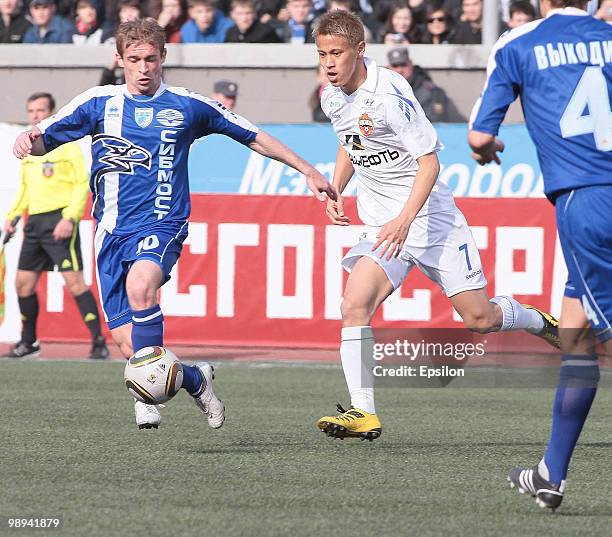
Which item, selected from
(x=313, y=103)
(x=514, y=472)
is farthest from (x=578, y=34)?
(x=313, y=103)

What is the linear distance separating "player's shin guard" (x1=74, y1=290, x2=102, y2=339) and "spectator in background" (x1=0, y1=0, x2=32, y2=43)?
20.4 feet

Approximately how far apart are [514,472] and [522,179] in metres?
8.57

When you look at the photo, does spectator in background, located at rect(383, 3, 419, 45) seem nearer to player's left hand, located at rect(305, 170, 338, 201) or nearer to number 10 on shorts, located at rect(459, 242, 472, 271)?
number 10 on shorts, located at rect(459, 242, 472, 271)

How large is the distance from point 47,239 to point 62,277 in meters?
0.82

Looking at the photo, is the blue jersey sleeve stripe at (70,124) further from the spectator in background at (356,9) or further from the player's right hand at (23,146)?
the spectator in background at (356,9)

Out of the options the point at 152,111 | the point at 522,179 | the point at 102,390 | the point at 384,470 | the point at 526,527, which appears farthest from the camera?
the point at 522,179

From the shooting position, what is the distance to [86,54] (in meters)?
17.5

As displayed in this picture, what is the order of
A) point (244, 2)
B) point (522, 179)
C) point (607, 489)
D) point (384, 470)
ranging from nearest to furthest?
point (607, 489) → point (384, 470) → point (522, 179) → point (244, 2)

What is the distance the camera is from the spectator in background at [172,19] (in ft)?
57.9

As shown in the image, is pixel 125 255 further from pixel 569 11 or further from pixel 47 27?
pixel 47 27

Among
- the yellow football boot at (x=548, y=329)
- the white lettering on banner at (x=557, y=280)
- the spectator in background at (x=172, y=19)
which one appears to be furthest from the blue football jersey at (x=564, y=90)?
the spectator in background at (x=172, y=19)

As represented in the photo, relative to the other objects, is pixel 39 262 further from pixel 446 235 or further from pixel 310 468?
pixel 310 468

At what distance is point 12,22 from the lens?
18453 millimetres

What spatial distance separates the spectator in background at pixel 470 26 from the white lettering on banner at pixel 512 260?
4.14m
